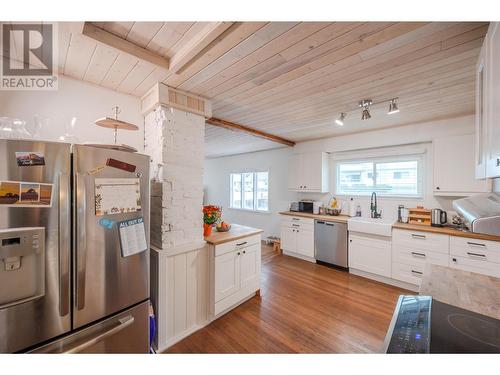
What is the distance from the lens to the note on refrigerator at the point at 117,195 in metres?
1.26

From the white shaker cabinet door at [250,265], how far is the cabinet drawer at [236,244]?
6 centimetres

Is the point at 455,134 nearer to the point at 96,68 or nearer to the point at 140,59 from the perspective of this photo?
the point at 140,59

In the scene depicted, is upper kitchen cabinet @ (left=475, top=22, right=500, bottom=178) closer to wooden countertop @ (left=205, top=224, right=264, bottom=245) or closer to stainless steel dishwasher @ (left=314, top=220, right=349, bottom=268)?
wooden countertop @ (left=205, top=224, right=264, bottom=245)

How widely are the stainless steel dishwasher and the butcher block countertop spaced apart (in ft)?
6.52

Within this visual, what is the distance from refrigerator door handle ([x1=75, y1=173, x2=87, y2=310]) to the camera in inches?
45.8

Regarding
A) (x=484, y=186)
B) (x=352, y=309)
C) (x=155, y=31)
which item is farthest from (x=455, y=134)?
(x=155, y=31)

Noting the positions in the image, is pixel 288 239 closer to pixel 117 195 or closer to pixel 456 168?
pixel 456 168

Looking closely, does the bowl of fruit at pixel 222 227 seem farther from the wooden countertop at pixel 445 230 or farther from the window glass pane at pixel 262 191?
the window glass pane at pixel 262 191

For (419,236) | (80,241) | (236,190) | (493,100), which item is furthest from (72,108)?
(236,190)

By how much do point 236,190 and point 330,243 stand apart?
11.1ft

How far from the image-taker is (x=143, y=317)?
4.88ft

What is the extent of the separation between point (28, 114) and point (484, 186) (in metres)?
4.80

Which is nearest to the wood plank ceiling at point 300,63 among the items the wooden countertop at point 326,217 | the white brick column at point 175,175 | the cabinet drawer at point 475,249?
the white brick column at point 175,175

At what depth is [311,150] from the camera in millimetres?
4281
